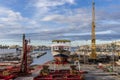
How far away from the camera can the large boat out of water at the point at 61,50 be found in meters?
84.3

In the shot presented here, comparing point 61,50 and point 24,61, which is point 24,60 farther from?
point 61,50

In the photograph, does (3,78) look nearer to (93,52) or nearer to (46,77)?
(46,77)

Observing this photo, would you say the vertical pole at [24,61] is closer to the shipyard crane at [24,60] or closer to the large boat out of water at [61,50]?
the shipyard crane at [24,60]

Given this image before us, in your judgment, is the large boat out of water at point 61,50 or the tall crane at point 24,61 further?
the large boat out of water at point 61,50

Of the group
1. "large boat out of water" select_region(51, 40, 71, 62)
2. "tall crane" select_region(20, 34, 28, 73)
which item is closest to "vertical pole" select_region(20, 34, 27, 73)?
"tall crane" select_region(20, 34, 28, 73)

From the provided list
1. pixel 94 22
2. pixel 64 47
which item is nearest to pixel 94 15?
pixel 94 22

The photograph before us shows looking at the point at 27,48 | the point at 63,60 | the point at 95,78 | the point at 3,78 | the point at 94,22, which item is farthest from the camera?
the point at 94,22

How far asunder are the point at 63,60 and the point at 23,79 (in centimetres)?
4344

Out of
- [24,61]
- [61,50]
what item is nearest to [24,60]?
[24,61]

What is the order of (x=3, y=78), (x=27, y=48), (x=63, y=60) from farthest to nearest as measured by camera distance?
(x=63, y=60), (x=27, y=48), (x=3, y=78)

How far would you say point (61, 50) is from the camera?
8531 centimetres

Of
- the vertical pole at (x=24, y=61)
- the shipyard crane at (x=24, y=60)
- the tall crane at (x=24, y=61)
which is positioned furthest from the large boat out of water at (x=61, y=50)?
the vertical pole at (x=24, y=61)

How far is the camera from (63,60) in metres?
84.5

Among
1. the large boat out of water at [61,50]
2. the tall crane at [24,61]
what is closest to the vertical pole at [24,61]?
the tall crane at [24,61]
